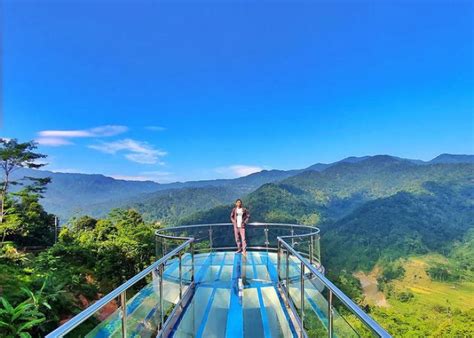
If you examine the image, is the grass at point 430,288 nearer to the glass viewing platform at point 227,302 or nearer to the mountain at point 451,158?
the glass viewing platform at point 227,302

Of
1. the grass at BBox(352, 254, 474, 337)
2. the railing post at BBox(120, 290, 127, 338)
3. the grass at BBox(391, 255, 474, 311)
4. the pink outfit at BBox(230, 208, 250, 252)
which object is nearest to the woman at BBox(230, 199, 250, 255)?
the pink outfit at BBox(230, 208, 250, 252)

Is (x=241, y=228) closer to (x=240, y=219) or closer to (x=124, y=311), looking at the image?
(x=240, y=219)

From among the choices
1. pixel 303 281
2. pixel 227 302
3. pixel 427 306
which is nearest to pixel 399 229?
pixel 427 306

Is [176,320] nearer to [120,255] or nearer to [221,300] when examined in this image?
[221,300]

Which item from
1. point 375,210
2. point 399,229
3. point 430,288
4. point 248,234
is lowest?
point 430,288

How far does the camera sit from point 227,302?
529cm

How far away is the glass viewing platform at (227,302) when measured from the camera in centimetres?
232

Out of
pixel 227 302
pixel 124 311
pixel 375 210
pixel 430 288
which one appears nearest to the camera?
pixel 124 311

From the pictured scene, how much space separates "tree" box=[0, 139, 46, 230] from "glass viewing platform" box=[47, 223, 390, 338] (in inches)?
966

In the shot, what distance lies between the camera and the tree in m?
26.7

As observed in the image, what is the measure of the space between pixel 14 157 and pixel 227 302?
28168mm

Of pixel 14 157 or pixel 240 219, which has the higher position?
pixel 14 157

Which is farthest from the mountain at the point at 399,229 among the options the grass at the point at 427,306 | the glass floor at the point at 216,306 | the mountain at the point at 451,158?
the mountain at the point at 451,158

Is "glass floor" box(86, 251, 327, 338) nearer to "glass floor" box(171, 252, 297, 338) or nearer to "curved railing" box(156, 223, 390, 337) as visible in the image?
"glass floor" box(171, 252, 297, 338)
